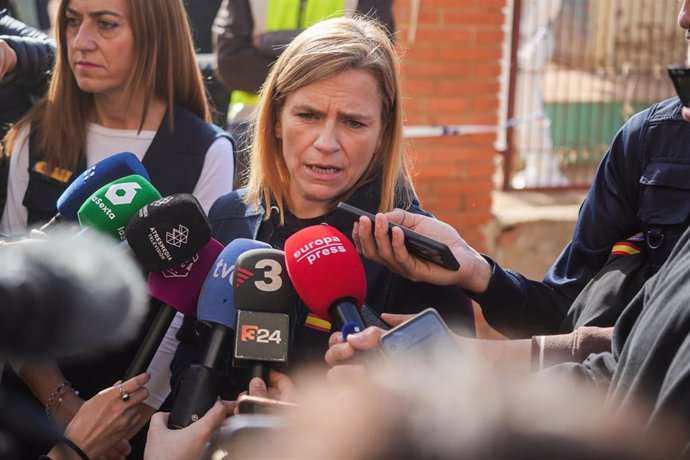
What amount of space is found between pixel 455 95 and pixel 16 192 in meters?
3.63

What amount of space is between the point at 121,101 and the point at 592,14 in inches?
199

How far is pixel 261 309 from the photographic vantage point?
6.84 feet

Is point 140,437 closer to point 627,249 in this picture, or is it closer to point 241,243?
point 241,243

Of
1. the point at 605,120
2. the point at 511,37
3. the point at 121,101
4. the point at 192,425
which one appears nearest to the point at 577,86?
the point at 605,120

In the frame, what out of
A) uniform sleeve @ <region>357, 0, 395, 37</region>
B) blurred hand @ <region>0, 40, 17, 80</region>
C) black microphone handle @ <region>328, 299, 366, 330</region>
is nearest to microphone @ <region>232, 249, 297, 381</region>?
black microphone handle @ <region>328, 299, 366, 330</region>

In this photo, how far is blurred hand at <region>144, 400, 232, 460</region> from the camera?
2.02 meters

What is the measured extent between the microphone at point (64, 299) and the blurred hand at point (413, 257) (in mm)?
513

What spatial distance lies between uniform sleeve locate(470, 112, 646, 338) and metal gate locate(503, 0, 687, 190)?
4.92 metres

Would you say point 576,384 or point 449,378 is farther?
point 576,384

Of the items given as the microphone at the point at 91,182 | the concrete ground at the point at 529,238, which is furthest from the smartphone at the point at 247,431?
the concrete ground at the point at 529,238

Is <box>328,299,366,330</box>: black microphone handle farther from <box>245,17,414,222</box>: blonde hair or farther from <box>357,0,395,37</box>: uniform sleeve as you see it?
<box>357,0,395,37</box>: uniform sleeve

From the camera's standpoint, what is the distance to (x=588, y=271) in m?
2.38

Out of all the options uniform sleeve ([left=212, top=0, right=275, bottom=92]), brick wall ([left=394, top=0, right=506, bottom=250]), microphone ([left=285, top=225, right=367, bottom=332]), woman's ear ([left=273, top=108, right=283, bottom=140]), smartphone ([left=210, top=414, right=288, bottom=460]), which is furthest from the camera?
brick wall ([left=394, top=0, right=506, bottom=250])

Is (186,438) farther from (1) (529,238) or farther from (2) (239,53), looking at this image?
(1) (529,238)
